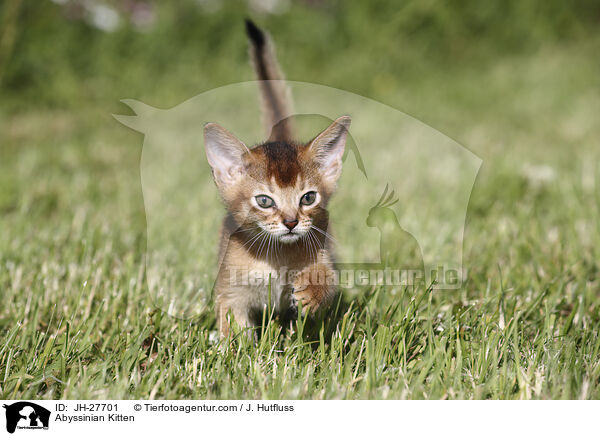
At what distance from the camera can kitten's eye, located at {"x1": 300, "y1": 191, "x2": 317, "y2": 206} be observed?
4.67ft

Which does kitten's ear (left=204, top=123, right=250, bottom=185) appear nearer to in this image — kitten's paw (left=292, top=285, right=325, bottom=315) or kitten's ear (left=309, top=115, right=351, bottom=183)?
kitten's ear (left=309, top=115, right=351, bottom=183)

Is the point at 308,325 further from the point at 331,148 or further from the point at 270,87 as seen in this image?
the point at 270,87

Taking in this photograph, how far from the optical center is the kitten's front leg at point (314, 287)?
1404 millimetres

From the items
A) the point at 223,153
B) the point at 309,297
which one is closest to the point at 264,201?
the point at 223,153

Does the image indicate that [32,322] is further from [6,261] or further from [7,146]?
[7,146]

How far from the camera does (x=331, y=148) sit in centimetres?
144

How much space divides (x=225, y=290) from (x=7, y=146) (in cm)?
279

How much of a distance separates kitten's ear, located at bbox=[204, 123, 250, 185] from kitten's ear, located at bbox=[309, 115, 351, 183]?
200mm

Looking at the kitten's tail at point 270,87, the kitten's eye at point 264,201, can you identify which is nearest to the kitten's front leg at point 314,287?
the kitten's eye at point 264,201

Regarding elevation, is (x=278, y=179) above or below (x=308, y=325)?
above
